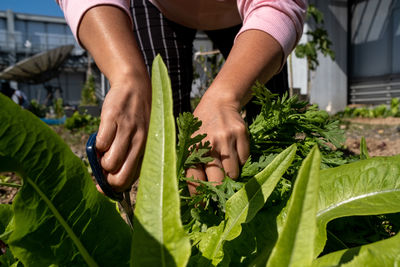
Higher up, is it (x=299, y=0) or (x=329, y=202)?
(x=299, y=0)

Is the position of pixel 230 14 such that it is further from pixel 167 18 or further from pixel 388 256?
pixel 388 256

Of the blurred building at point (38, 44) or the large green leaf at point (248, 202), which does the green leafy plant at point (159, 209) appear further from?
the blurred building at point (38, 44)

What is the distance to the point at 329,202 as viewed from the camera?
2.04 ft

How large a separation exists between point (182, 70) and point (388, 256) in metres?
1.82

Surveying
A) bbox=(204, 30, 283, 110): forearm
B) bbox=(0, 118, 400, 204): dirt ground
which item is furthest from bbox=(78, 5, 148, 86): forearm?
bbox=(0, 118, 400, 204): dirt ground

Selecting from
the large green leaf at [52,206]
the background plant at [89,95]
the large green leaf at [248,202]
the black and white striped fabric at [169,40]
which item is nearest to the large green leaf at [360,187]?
the large green leaf at [248,202]

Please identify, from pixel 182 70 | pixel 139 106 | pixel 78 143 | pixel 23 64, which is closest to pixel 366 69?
pixel 78 143

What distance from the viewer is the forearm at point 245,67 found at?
97cm

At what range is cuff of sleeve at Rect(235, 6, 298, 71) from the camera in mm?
1169

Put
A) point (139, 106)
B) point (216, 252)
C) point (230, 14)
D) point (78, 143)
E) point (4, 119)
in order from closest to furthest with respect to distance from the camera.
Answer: point (4, 119) → point (216, 252) → point (139, 106) → point (230, 14) → point (78, 143)

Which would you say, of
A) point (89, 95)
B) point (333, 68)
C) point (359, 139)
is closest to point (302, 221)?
point (359, 139)

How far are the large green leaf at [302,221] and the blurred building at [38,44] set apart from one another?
124ft

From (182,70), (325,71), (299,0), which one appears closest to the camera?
(299,0)

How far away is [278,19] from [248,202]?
0.83 metres
